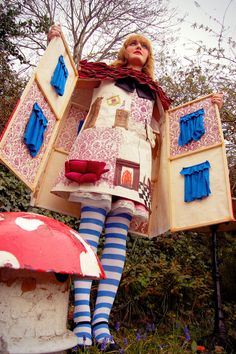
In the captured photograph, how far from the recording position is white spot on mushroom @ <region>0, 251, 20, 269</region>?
3.82 ft

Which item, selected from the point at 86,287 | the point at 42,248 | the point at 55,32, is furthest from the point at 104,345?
the point at 55,32

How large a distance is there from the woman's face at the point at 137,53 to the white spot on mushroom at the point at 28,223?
1.91m

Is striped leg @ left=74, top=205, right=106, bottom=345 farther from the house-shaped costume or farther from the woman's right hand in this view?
the woman's right hand

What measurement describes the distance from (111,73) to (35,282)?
1.87m

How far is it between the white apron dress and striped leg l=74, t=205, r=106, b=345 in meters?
0.08

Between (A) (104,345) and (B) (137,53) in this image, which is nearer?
(A) (104,345)

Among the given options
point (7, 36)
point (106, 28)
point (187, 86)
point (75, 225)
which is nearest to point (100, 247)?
point (75, 225)

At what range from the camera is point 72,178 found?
2.23 m

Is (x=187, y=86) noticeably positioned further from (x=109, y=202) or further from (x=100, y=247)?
(x=109, y=202)

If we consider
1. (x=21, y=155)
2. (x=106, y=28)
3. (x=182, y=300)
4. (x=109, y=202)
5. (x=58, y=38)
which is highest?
(x=106, y=28)

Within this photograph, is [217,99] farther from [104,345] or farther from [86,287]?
[104,345]

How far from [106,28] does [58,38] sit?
8.67 metres

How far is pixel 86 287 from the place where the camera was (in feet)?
7.09

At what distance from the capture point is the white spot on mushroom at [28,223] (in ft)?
4.39
